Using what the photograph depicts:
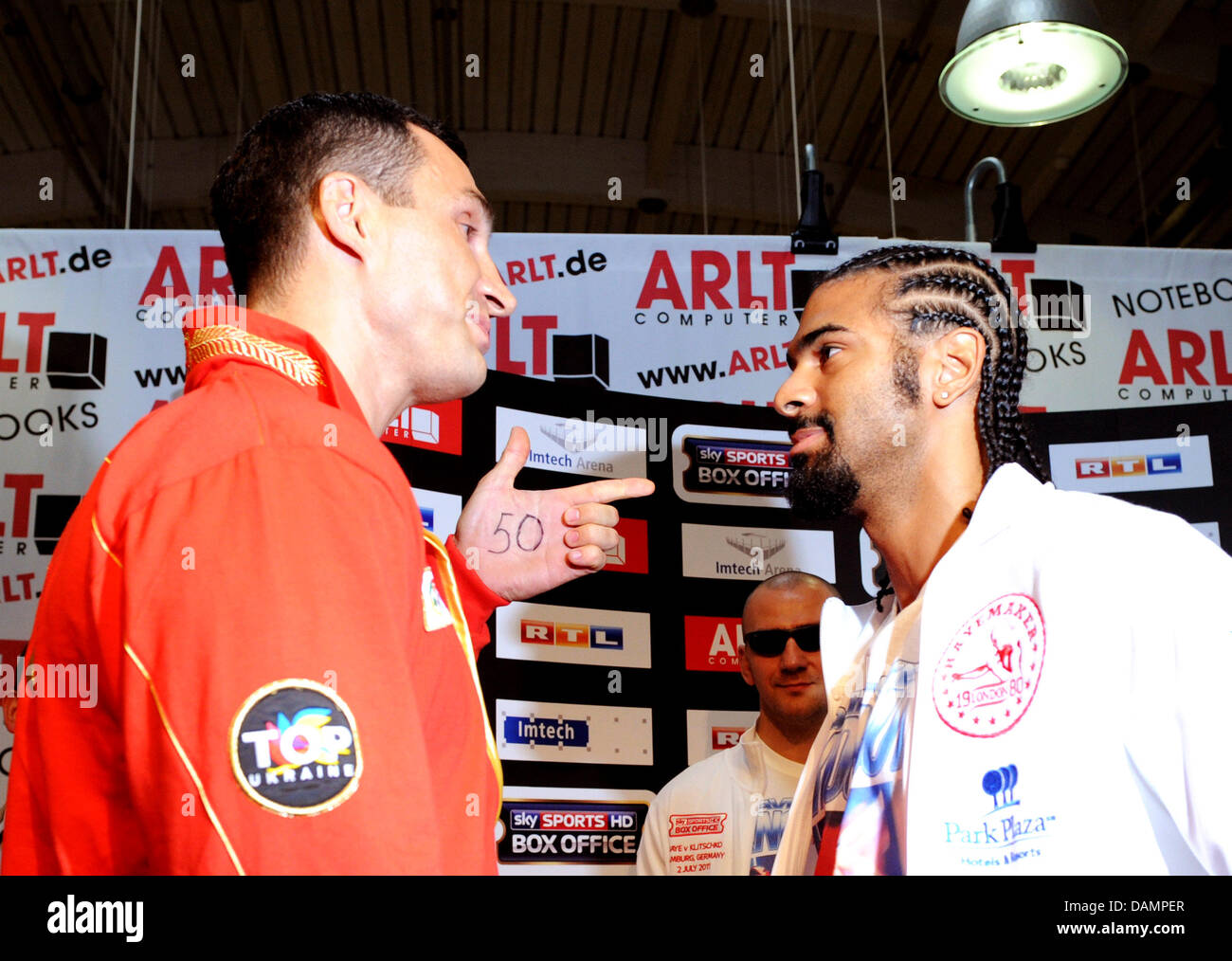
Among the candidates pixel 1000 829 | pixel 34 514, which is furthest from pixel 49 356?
pixel 1000 829

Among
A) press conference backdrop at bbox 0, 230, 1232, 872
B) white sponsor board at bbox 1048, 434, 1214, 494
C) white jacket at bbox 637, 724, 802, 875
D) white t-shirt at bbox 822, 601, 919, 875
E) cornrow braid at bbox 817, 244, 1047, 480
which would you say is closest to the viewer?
white t-shirt at bbox 822, 601, 919, 875

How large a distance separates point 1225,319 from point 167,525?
3729 mm

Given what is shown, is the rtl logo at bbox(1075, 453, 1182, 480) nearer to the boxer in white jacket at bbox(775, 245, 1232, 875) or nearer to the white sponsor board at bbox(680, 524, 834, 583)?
the white sponsor board at bbox(680, 524, 834, 583)

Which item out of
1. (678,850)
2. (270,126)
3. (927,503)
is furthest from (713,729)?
(270,126)

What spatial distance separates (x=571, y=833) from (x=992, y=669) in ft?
5.11

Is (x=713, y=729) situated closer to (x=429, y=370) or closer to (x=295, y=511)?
(x=429, y=370)

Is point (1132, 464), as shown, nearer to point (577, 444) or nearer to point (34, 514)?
point (577, 444)

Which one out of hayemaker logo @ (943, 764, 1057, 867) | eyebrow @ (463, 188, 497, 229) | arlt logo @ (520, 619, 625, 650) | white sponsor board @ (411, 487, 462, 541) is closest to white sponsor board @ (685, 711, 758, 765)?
arlt logo @ (520, 619, 625, 650)

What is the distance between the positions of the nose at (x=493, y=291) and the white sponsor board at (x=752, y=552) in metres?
1.69

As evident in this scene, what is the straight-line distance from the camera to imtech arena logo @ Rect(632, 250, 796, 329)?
144 inches

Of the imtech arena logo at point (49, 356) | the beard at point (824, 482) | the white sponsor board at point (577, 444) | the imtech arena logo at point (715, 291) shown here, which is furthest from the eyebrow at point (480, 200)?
the imtech arena logo at point (49, 356)

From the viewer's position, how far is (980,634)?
1.68 metres

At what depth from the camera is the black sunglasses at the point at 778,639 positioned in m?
3.24

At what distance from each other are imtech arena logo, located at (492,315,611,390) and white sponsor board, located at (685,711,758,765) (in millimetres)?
1025
